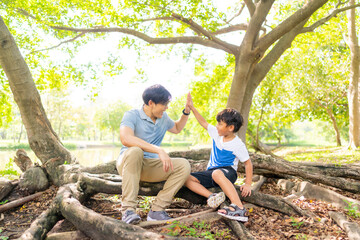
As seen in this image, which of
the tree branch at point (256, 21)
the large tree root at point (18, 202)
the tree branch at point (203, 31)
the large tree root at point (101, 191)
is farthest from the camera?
the tree branch at point (203, 31)

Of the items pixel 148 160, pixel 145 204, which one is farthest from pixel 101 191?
pixel 148 160

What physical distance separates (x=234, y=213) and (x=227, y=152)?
2.57ft

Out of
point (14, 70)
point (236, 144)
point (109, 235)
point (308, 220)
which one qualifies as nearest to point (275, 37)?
point (236, 144)

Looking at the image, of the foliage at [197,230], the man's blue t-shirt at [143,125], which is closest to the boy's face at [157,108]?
the man's blue t-shirt at [143,125]

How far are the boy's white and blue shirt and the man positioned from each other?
446 mm

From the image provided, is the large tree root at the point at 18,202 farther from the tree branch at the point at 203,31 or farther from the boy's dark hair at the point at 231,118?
the tree branch at the point at 203,31

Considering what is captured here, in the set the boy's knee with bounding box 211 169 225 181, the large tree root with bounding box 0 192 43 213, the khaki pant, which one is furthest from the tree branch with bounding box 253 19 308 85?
the large tree root with bounding box 0 192 43 213

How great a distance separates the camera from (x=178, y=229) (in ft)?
10.0

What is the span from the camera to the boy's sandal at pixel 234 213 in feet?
10.3

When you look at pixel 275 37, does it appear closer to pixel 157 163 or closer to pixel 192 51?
pixel 192 51

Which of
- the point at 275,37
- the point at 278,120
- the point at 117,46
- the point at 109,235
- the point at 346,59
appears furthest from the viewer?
the point at 278,120

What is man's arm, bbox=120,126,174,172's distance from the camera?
323cm

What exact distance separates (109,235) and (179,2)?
7.26 metres

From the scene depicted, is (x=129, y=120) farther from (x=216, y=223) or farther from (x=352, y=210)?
(x=352, y=210)
